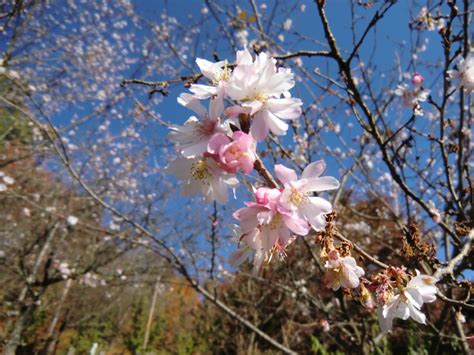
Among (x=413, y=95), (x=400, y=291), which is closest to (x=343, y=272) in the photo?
(x=400, y=291)

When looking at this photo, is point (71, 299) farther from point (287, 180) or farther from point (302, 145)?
point (287, 180)

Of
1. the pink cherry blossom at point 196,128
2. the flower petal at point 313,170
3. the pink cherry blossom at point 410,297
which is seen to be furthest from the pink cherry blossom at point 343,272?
the pink cherry blossom at point 196,128

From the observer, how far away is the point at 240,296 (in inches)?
324

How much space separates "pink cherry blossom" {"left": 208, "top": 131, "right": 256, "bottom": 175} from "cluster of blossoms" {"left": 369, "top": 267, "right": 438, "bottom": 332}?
62 centimetres

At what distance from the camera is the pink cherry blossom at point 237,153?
0.86 m

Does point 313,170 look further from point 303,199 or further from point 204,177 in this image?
point 204,177

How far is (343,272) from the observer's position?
3.63 ft

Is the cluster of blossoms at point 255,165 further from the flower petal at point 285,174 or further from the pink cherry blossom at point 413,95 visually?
the pink cherry blossom at point 413,95

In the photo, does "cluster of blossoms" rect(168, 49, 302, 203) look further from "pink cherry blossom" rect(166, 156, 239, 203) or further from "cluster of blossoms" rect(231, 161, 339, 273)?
"cluster of blossoms" rect(231, 161, 339, 273)

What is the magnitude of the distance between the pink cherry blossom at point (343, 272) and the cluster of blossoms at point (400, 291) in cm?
7

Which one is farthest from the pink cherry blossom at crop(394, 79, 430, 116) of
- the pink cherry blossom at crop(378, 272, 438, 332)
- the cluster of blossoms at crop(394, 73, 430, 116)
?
the pink cherry blossom at crop(378, 272, 438, 332)

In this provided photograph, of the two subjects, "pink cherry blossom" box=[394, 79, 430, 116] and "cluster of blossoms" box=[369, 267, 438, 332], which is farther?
"pink cherry blossom" box=[394, 79, 430, 116]

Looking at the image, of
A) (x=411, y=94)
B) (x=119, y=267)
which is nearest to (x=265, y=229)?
(x=411, y=94)

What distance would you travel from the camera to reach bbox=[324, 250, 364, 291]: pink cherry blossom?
107 cm
